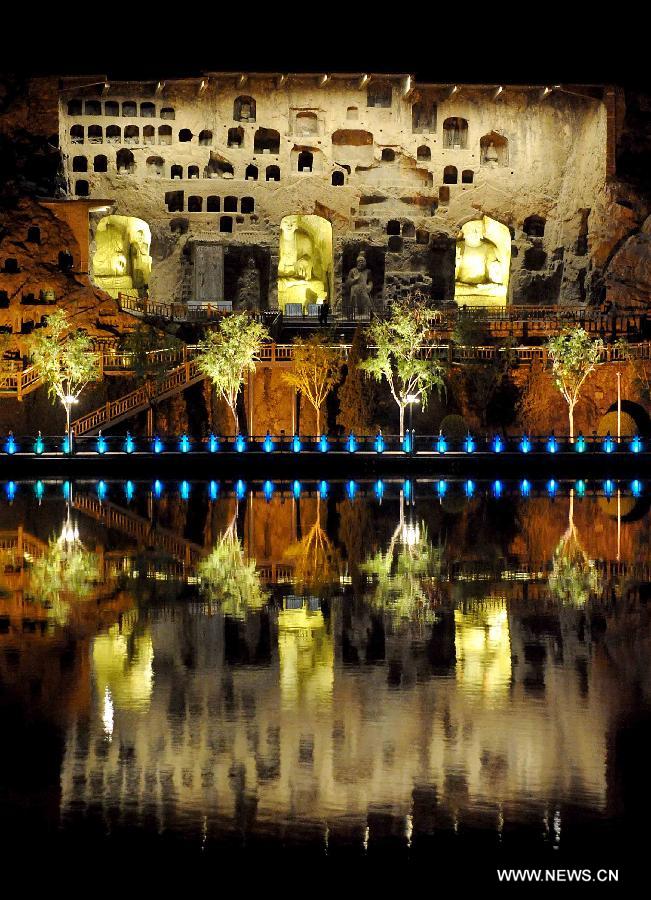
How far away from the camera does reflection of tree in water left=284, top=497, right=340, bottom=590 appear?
17.3m

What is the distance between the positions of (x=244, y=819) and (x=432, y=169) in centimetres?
5207

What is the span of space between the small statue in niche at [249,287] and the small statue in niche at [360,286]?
12.6 feet

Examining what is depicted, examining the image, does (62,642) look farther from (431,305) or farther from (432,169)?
(432,169)

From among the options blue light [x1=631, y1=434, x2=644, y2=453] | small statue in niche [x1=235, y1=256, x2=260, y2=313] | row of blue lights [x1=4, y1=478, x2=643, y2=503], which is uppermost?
small statue in niche [x1=235, y1=256, x2=260, y2=313]

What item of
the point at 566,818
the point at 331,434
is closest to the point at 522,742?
the point at 566,818

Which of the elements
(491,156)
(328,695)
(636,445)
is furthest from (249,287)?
(328,695)

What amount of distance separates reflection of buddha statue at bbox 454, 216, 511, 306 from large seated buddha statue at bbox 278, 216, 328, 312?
590 centimetres

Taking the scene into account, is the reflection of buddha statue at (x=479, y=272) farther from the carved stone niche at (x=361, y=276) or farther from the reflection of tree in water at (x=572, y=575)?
the reflection of tree in water at (x=572, y=575)

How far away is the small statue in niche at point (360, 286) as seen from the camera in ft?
189

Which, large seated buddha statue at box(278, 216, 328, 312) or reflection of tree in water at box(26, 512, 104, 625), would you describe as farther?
large seated buddha statue at box(278, 216, 328, 312)

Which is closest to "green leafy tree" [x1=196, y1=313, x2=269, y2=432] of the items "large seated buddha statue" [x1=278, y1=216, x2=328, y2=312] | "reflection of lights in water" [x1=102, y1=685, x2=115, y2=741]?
"large seated buddha statue" [x1=278, y1=216, x2=328, y2=312]

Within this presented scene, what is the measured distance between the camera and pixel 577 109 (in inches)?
2271

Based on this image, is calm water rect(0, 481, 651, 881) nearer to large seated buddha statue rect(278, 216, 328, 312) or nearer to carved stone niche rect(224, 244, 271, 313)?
carved stone niche rect(224, 244, 271, 313)

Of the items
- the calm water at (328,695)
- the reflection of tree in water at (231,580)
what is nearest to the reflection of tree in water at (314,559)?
the calm water at (328,695)
